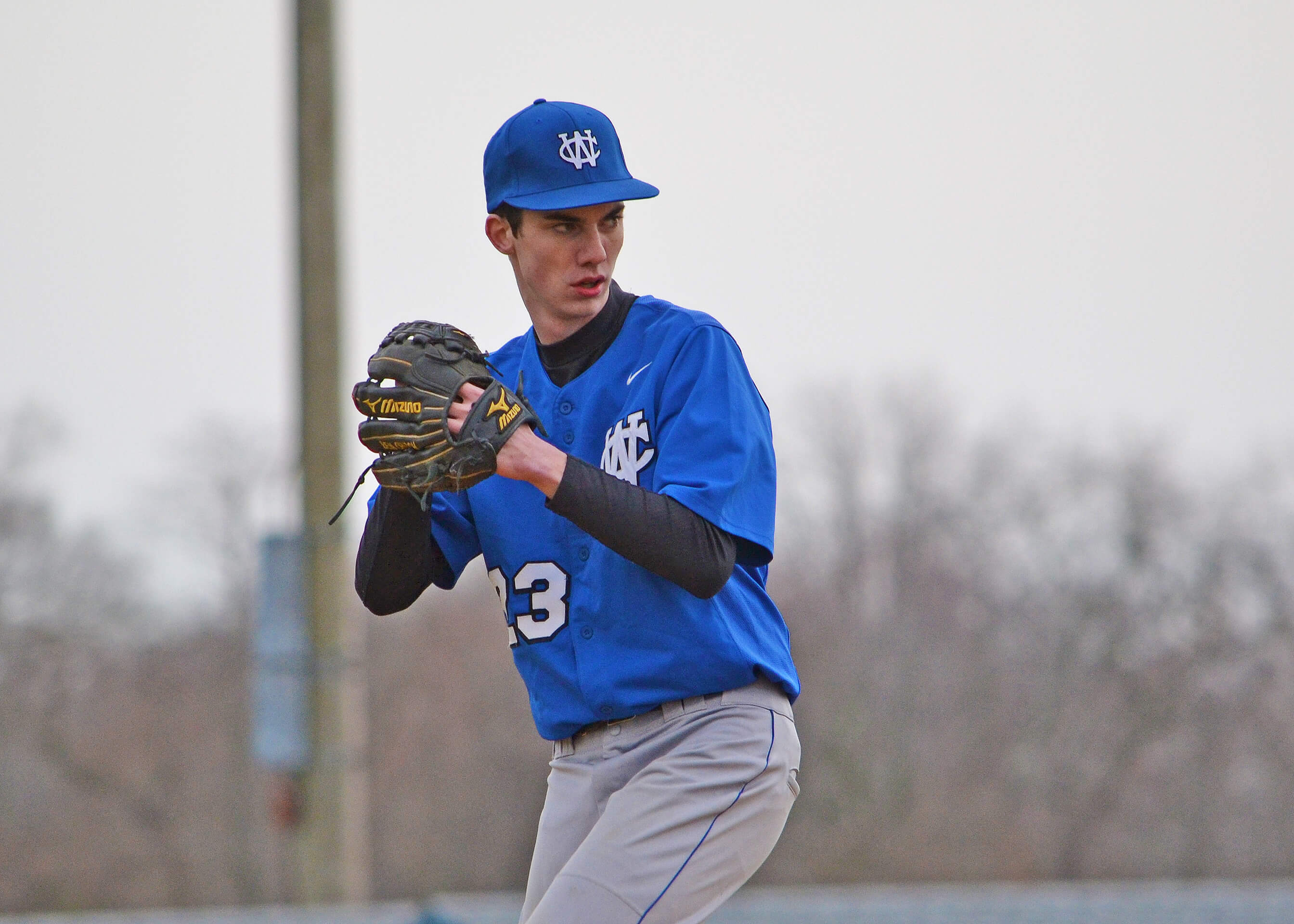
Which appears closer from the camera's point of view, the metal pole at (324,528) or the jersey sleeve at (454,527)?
the jersey sleeve at (454,527)

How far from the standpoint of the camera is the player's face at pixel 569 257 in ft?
9.18

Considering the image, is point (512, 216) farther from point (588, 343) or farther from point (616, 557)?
point (616, 557)

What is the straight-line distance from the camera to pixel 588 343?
2.89 meters

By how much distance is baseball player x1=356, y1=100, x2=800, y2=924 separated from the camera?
244cm

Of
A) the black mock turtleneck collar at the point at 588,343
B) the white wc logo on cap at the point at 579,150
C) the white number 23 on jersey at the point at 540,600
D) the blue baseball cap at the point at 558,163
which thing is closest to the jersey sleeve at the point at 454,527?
the white number 23 on jersey at the point at 540,600

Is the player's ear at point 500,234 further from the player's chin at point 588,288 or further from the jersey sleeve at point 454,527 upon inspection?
the jersey sleeve at point 454,527

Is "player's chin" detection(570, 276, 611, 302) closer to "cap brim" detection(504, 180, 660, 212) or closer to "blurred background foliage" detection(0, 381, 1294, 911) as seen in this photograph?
"cap brim" detection(504, 180, 660, 212)

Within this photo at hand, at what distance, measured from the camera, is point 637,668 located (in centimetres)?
257

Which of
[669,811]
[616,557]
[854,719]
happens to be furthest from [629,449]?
[854,719]

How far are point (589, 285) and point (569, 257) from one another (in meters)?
0.07

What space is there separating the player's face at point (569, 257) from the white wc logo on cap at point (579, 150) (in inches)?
3.6

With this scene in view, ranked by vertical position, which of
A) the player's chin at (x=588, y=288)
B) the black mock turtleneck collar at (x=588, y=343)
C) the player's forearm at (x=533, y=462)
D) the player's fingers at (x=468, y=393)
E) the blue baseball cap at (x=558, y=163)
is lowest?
the player's forearm at (x=533, y=462)

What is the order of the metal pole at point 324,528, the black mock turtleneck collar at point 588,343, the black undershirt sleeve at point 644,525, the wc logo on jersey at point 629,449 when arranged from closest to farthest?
the black undershirt sleeve at point 644,525 → the wc logo on jersey at point 629,449 → the black mock turtleneck collar at point 588,343 → the metal pole at point 324,528

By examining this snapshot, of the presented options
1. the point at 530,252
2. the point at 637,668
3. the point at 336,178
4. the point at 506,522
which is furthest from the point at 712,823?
the point at 336,178
